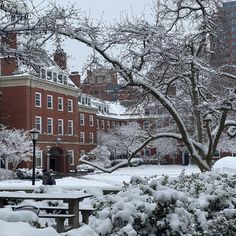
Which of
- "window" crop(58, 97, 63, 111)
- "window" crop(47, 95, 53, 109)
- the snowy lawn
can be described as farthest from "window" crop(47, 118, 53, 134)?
the snowy lawn

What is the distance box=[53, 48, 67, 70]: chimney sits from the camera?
9.64 m

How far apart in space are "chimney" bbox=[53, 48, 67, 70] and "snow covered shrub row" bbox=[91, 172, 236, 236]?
11.7ft

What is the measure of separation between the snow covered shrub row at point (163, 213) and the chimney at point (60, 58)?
3.58 metres

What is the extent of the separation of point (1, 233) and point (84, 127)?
61.7 m

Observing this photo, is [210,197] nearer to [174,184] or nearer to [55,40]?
[174,184]

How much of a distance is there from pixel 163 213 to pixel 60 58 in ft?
16.6

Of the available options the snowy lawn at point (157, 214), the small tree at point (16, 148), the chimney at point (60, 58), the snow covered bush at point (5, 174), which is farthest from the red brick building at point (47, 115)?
the snowy lawn at point (157, 214)

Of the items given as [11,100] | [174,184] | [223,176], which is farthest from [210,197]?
[11,100]

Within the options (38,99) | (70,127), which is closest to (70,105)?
(70,127)

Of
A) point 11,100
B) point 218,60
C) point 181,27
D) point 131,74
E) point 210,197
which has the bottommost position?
point 210,197

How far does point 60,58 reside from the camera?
9.96 metres

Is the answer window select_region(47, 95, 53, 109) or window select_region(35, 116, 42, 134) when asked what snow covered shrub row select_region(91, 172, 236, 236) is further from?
window select_region(47, 95, 53, 109)

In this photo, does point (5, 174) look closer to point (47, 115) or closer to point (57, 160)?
point (47, 115)

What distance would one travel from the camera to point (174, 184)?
8523 millimetres
